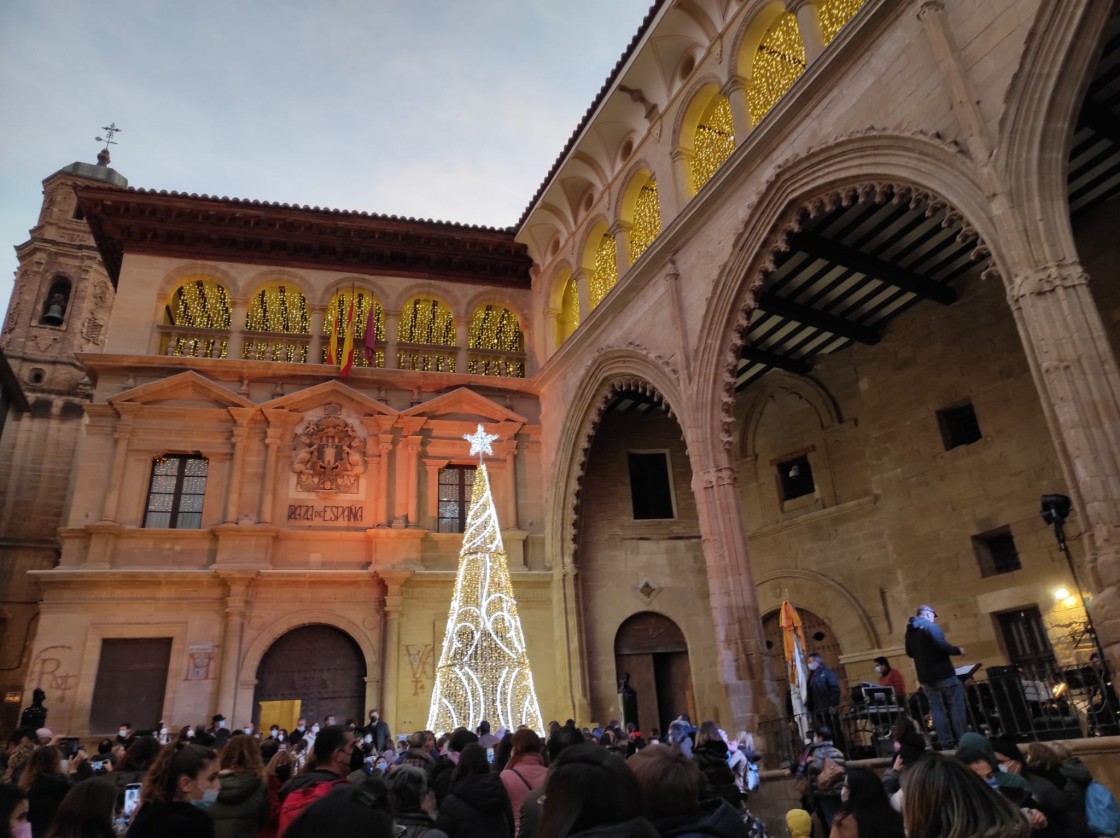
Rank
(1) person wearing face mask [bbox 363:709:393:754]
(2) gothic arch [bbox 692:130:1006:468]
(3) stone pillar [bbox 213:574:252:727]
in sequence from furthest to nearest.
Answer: (3) stone pillar [bbox 213:574:252:727] < (1) person wearing face mask [bbox 363:709:393:754] < (2) gothic arch [bbox 692:130:1006:468]

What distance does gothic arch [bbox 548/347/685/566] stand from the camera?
45.6 ft

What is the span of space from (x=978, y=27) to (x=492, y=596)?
8771 millimetres

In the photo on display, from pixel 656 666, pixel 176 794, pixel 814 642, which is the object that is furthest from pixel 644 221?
pixel 176 794

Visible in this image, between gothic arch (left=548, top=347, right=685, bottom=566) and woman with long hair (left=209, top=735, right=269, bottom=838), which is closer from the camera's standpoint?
woman with long hair (left=209, top=735, right=269, bottom=838)

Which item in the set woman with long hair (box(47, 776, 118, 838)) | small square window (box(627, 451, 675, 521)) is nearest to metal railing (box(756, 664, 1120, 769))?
woman with long hair (box(47, 776, 118, 838))

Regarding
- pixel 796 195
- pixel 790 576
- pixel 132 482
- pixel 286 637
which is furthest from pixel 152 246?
pixel 790 576

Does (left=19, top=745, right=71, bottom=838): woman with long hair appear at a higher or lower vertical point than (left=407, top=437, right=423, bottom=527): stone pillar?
lower

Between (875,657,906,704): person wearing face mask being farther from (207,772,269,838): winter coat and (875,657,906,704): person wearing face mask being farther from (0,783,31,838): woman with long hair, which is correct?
(0,783,31,838): woman with long hair

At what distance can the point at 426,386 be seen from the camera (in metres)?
16.7

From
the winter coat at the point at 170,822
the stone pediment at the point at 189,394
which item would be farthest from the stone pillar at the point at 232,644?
the winter coat at the point at 170,822

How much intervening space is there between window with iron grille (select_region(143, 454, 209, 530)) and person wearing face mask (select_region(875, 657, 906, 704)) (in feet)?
39.5

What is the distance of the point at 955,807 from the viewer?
1.95 metres

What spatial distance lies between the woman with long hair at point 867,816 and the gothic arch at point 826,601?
10.1 metres

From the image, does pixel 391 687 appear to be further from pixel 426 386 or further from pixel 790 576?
pixel 790 576
